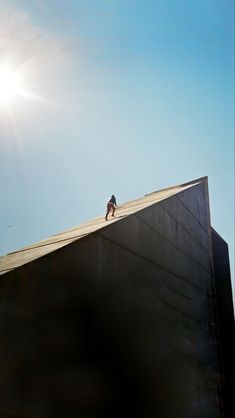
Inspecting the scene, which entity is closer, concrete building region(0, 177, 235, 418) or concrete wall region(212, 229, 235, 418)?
concrete building region(0, 177, 235, 418)

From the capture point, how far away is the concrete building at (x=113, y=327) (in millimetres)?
5387

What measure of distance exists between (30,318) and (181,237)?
328 inches

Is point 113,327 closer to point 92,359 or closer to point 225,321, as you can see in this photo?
point 92,359

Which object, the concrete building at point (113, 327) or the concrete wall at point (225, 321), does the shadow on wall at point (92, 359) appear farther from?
the concrete wall at point (225, 321)

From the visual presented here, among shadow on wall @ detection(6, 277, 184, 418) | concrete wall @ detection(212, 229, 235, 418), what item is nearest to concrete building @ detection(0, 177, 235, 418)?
shadow on wall @ detection(6, 277, 184, 418)

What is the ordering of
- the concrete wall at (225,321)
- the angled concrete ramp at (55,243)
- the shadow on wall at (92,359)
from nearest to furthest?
the shadow on wall at (92,359), the angled concrete ramp at (55,243), the concrete wall at (225,321)

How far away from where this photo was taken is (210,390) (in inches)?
487

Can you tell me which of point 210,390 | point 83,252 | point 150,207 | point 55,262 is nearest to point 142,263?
point 150,207

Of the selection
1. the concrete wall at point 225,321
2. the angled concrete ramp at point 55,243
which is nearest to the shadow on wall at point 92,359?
the angled concrete ramp at point 55,243

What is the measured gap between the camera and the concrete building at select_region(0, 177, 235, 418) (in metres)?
5.39

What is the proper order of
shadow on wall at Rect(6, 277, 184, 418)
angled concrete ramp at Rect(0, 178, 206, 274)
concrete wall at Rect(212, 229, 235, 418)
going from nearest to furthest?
1. shadow on wall at Rect(6, 277, 184, 418)
2. angled concrete ramp at Rect(0, 178, 206, 274)
3. concrete wall at Rect(212, 229, 235, 418)

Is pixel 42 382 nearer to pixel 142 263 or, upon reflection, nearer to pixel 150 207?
pixel 142 263

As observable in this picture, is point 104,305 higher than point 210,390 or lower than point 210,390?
higher

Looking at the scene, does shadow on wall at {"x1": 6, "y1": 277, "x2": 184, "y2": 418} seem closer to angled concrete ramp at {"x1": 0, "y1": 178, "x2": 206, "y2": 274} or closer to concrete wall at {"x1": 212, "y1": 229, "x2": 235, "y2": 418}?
angled concrete ramp at {"x1": 0, "y1": 178, "x2": 206, "y2": 274}
